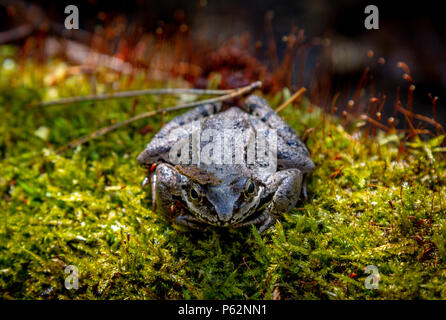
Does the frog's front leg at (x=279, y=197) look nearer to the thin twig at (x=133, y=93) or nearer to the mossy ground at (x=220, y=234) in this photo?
the mossy ground at (x=220, y=234)

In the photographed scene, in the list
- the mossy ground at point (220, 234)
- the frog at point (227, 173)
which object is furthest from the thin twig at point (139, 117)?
the frog at point (227, 173)

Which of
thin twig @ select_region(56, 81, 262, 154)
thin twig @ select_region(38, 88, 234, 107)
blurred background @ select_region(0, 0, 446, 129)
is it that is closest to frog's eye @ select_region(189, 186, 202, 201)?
thin twig @ select_region(56, 81, 262, 154)

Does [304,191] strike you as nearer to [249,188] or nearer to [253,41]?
[249,188]

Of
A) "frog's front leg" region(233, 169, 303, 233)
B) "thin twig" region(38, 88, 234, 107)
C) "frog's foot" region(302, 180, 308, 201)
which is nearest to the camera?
"frog's front leg" region(233, 169, 303, 233)

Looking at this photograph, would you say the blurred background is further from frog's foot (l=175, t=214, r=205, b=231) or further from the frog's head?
frog's foot (l=175, t=214, r=205, b=231)

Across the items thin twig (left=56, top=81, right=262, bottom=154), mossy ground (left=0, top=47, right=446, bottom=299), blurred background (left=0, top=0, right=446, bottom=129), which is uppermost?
blurred background (left=0, top=0, right=446, bottom=129)

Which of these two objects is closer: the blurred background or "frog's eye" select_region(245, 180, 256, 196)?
"frog's eye" select_region(245, 180, 256, 196)

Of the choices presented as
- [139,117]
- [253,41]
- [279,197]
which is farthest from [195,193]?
[253,41]
